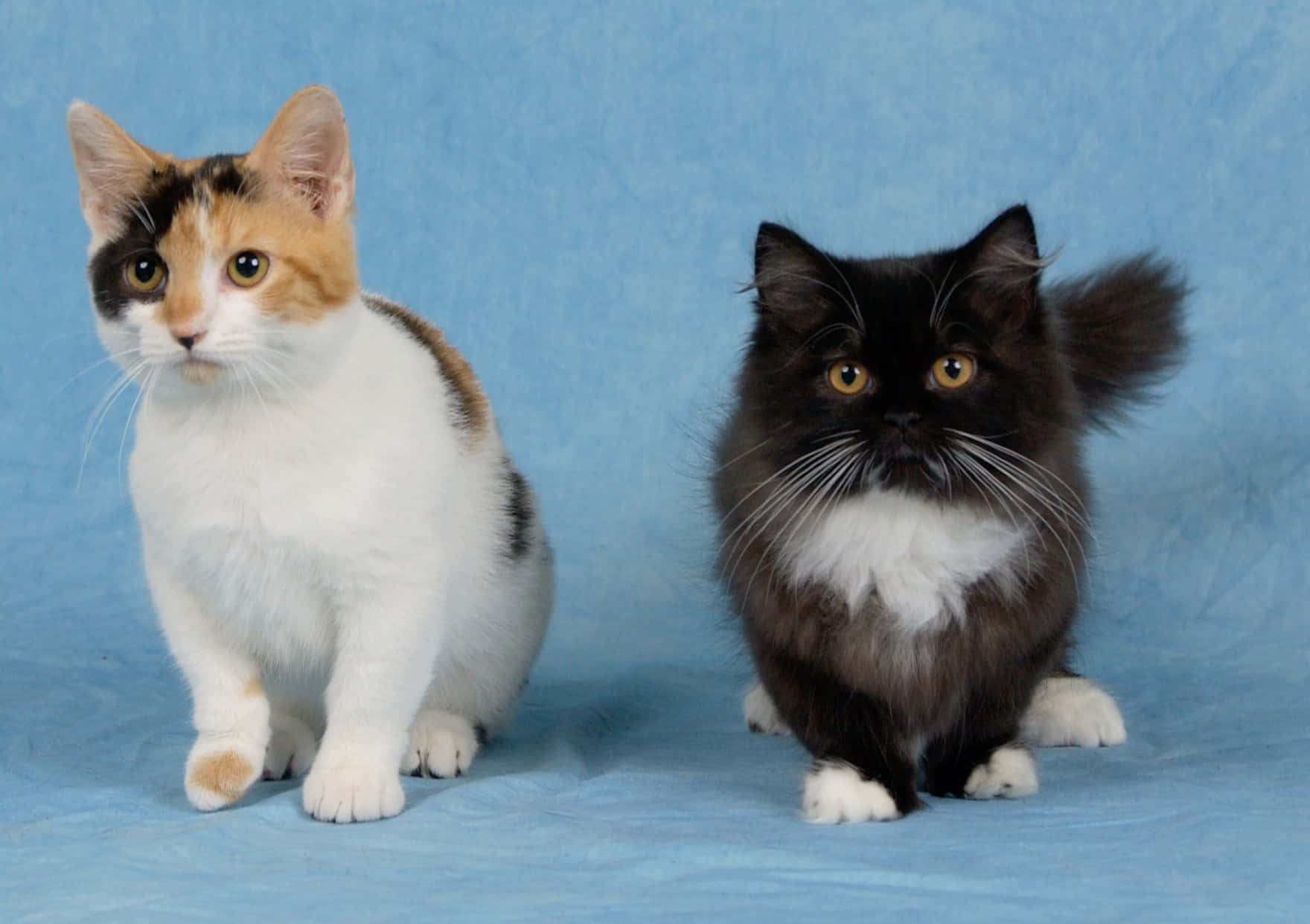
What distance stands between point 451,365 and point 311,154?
450 mm

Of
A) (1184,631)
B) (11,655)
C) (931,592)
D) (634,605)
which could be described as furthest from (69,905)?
(1184,631)

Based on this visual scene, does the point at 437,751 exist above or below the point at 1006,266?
below

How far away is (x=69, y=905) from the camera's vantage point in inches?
66.2

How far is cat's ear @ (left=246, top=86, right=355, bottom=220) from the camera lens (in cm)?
203

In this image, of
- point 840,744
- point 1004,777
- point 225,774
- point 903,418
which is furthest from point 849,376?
point 225,774

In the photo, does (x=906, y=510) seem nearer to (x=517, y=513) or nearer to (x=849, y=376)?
(x=849, y=376)

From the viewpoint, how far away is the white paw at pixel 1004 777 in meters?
2.13

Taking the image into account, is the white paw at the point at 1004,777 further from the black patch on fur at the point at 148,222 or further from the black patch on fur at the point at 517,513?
the black patch on fur at the point at 148,222

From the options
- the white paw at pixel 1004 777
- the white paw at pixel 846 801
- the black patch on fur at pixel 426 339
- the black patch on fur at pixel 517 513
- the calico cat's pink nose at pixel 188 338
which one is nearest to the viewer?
the calico cat's pink nose at pixel 188 338

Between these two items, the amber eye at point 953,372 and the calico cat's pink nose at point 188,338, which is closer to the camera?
the calico cat's pink nose at point 188,338

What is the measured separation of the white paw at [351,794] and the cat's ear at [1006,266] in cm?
101

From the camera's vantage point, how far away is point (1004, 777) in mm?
2133

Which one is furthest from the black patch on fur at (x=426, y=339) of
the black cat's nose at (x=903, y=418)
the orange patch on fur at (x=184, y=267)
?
the black cat's nose at (x=903, y=418)

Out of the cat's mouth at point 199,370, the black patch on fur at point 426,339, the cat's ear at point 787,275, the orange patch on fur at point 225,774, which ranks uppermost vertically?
the cat's ear at point 787,275
